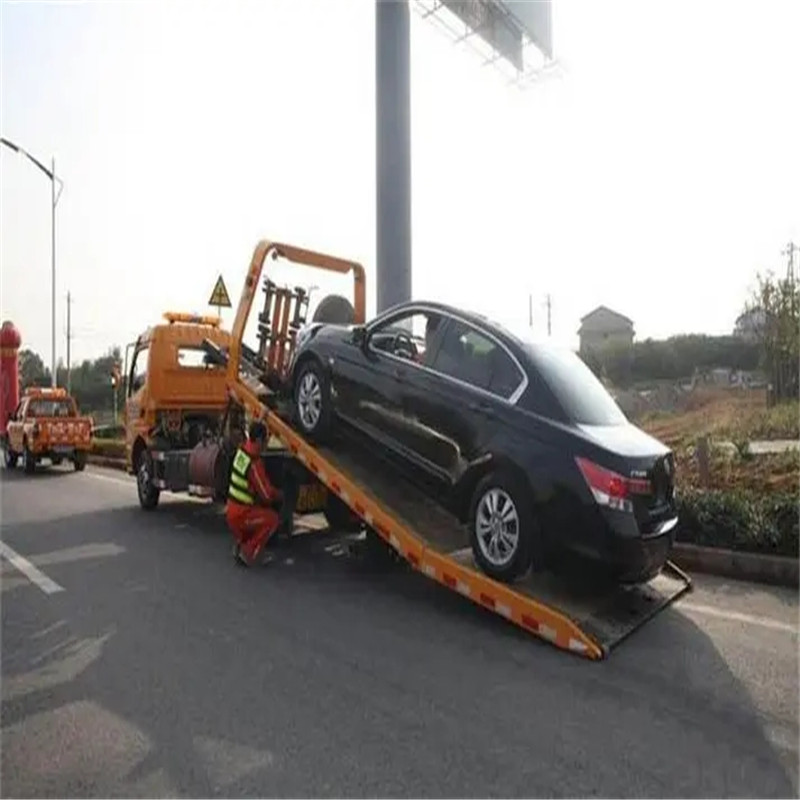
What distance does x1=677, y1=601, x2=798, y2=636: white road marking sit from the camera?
5391 millimetres

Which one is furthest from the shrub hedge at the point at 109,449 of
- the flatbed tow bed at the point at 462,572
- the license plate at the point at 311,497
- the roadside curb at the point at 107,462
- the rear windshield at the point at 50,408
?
the flatbed tow bed at the point at 462,572

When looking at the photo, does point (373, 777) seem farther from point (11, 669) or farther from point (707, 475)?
point (707, 475)

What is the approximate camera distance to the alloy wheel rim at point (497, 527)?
5.44 meters

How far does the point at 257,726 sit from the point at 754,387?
2954 centimetres

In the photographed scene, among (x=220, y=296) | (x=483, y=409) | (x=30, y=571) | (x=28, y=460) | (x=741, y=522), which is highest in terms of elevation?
(x=220, y=296)

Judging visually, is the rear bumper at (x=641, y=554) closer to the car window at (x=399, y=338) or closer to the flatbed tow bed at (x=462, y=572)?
the flatbed tow bed at (x=462, y=572)

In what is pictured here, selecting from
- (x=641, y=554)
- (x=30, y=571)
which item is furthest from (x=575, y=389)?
(x=30, y=571)

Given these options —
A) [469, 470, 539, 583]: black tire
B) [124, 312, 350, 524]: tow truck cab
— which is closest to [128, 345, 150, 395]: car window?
[124, 312, 350, 524]: tow truck cab

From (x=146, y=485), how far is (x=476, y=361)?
22.9 ft

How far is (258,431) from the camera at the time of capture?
307 inches

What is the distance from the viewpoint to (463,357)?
626 centimetres

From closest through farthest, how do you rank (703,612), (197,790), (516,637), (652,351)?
1. (197,790)
2. (516,637)
3. (703,612)
4. (652,351)

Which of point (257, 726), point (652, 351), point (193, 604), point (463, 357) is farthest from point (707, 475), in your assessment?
point (652, 351)

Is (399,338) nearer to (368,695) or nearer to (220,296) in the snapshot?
(368,695)
